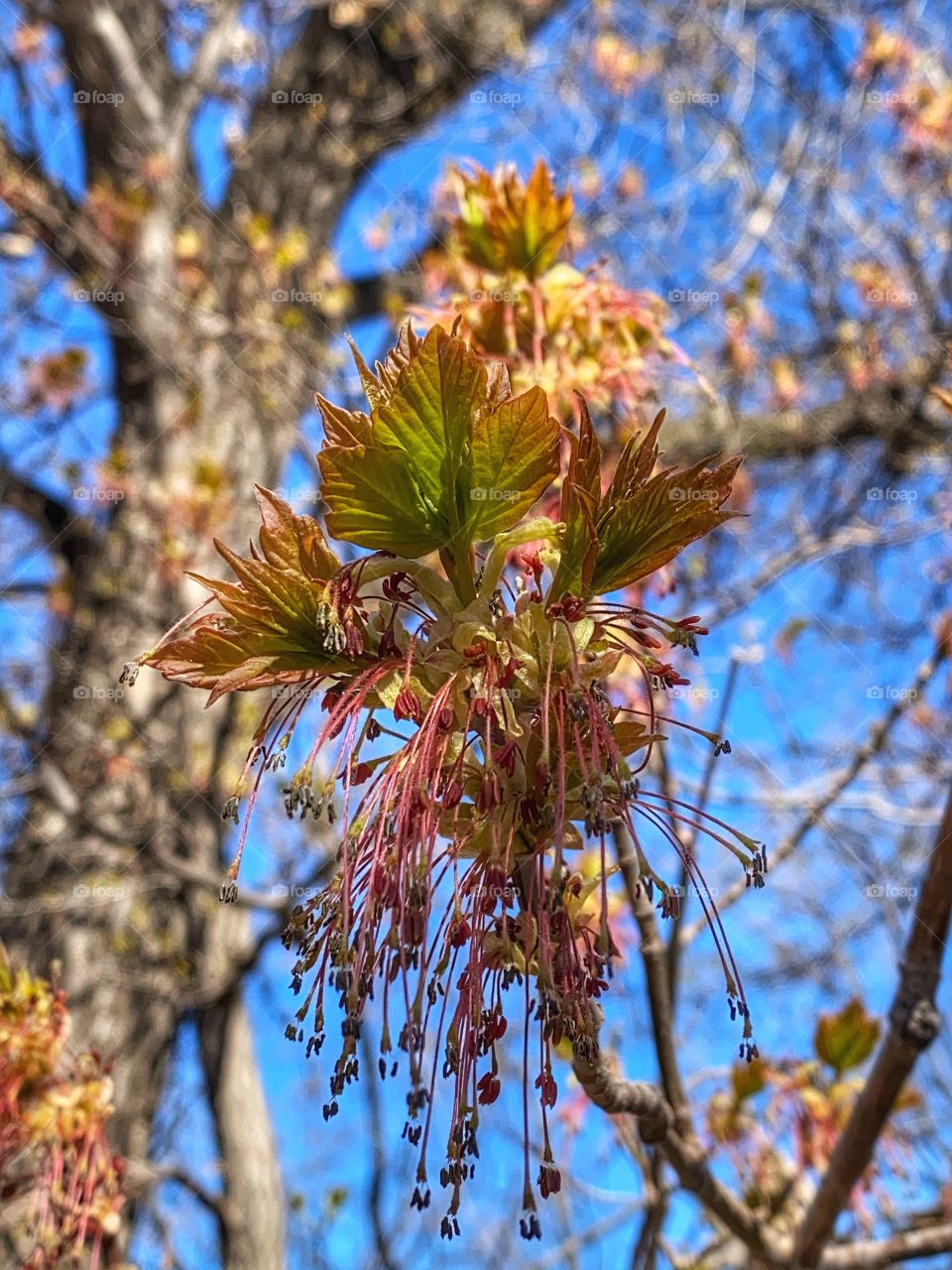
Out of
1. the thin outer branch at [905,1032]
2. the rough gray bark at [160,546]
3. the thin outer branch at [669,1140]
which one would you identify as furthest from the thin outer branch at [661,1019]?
the rough gray bark at [160,546]

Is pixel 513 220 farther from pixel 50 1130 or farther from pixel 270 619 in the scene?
pixel 50 1130

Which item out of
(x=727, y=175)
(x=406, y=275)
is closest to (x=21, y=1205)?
(x=406, y=275)

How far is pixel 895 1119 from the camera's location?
252 cm

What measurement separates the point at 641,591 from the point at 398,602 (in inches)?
38.5

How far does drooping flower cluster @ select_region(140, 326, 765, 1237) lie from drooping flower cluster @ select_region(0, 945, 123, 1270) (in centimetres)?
77

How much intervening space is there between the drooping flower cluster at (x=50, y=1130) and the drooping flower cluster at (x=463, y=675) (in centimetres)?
77

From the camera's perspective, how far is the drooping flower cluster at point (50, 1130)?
4.95ft

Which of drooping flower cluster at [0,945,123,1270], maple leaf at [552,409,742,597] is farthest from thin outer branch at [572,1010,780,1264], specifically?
drooping flower cluster at [0,945,123,1270]

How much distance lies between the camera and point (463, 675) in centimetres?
97

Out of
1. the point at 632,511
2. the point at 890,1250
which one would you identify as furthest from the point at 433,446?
the point at 890,1250

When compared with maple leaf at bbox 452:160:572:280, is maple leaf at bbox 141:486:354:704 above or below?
below

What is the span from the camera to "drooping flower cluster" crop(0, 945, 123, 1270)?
1509 mm

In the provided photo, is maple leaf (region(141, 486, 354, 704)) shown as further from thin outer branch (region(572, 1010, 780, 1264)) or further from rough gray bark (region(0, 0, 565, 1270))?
rough gray bark (region(0, 0, 565, 1270))

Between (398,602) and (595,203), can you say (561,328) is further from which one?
(595,203)
